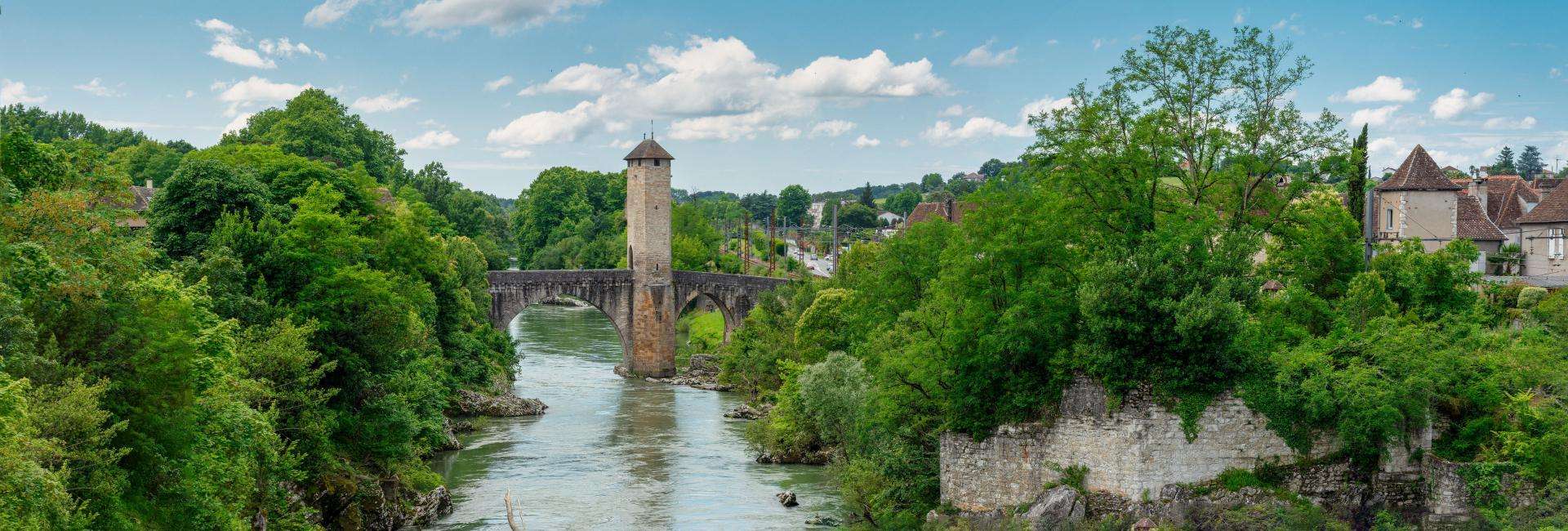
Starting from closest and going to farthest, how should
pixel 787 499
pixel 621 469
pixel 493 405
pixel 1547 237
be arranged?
pixel 787 499 → pixel 1547 237 → pixel 621 469 → pixel 493 405

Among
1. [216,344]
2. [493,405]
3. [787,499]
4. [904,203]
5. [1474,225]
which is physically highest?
[904,203]

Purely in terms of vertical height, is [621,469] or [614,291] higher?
[614,291]

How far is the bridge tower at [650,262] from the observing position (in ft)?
205

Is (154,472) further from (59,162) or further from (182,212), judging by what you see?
(182,212)

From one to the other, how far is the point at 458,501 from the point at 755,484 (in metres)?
7.55

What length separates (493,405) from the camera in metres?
48.4

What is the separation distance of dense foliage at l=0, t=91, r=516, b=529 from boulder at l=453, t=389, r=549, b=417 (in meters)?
0.60

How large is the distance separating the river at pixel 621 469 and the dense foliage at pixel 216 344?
198cm

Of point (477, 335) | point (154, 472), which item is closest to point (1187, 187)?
point (154, 472)

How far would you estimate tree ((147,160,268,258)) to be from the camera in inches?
1194

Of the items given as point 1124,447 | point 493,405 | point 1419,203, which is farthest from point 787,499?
point 1419,203

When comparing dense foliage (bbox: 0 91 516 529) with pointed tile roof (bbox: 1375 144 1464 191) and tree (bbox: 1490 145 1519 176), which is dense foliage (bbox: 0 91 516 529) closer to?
pointed tile roof (bbox: 1375 144 1464 191)

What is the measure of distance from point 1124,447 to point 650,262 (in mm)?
42405

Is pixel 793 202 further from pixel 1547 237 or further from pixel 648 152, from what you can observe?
pixel 1547 237
